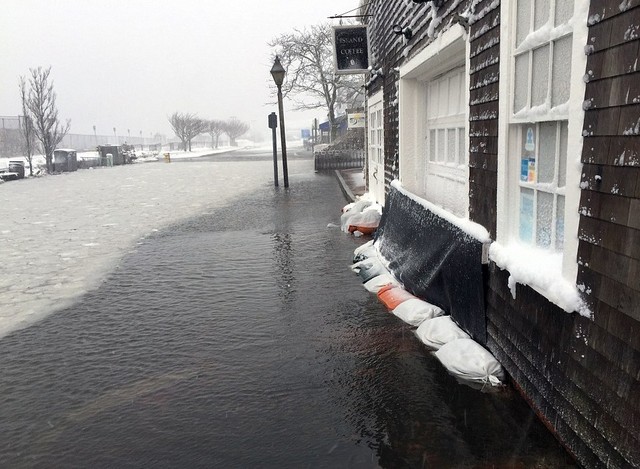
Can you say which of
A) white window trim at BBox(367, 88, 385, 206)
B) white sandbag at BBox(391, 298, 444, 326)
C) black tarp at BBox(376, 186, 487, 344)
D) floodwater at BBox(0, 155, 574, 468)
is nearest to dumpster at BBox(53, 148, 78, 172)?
white window trim at BBox(367, 88, 385, 206)

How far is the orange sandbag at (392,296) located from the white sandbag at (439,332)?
0.81m

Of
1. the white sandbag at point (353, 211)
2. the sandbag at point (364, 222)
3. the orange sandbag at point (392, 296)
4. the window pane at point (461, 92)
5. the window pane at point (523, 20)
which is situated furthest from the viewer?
the white sandbag at point (353, 211)

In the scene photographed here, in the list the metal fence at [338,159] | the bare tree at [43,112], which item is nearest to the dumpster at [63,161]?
the bare tree at [43,112]

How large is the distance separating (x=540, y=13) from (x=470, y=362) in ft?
7.74

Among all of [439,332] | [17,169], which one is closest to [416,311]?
[439,332]

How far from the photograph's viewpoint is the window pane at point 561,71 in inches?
121

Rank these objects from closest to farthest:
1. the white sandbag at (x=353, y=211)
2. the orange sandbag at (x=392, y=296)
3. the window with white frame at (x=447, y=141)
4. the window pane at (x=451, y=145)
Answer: the orange sandbag at (x=392, y=296) → the window with white frame at (x=447, y=141) → the window pane at (x=451, y=145) → the white sandbag at (x=353, y=211)

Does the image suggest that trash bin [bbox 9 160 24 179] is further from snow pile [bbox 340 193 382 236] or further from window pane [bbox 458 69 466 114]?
window pane [bbox 458 69 466 114]

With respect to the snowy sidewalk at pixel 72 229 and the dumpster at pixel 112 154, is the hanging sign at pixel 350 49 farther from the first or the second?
the dumpster at pixel 112 154

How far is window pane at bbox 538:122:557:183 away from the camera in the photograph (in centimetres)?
340

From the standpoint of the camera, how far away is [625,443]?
2.46 m

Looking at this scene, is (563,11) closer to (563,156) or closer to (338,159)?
(563,156)

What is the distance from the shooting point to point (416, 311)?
5.21 metres

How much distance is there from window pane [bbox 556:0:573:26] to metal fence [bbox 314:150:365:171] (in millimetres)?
24534
